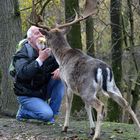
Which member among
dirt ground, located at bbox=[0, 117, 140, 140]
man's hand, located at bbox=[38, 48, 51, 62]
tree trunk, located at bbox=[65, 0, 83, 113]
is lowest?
dirt ground, located at bbox=[0, 117, 140, 140]

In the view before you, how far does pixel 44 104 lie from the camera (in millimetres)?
9430

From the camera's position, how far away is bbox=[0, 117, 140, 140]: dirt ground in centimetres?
833

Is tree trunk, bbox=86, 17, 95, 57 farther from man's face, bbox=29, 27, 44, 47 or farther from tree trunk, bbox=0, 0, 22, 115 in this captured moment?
man's face, bbox=29, 27, 44, 47

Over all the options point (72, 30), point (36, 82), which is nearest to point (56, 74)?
point (36, 82)

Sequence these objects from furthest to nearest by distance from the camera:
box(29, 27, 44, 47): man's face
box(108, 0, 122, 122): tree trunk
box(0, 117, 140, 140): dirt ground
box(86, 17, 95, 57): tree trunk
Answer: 1. box(108, 0, 122, 122): tree trunk
2. box(86, 17, 95, 57): tree trunk
3. box(29, 27, 44, 47): man's face
4. box(0, 117, 140, 140): dirt ground

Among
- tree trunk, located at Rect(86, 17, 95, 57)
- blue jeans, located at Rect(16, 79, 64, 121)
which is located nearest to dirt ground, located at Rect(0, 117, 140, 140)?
blue jeans, located at Rect(16, 79, 64, 121)

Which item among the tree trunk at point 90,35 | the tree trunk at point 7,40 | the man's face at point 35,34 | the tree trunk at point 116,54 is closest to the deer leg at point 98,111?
the man's face at point 35,34

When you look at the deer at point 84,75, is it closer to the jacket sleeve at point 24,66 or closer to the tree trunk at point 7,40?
the jacket sleeve at point 24,66

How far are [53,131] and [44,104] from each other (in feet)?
2.71

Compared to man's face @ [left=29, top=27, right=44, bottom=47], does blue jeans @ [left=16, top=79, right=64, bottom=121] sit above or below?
below

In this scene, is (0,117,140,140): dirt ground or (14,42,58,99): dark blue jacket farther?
(14,42,58,99): dark blue jacket

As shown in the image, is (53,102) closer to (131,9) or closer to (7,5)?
(7,5)

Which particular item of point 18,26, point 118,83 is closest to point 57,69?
point 18,26

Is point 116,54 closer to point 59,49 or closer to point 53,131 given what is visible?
point 59,49
